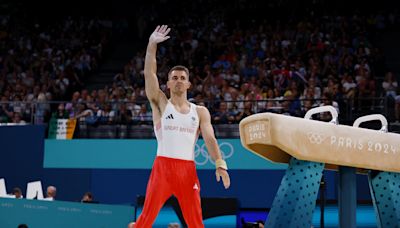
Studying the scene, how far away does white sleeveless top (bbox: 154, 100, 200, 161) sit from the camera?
17.6ft

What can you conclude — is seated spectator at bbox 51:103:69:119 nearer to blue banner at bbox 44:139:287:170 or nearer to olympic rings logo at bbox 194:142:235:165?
blue banner at bbox 44:139:287:170

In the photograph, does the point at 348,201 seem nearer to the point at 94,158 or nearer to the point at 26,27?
the point at 94,158

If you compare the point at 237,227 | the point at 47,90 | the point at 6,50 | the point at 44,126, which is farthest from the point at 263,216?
the point at 6,50

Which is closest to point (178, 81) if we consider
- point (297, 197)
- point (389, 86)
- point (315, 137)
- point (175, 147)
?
point (175, 147)

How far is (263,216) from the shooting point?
12.3m

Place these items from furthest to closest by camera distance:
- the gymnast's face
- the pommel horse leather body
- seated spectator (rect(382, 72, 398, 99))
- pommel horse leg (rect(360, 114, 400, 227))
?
seated spectator (rect(382, 72, 398, 99))
pommel horse leg (rect(360, 114, 400, 227))
the gymnast's face
the pommel horse leather body

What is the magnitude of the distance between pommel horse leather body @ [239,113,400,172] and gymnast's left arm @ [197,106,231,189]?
259 mm

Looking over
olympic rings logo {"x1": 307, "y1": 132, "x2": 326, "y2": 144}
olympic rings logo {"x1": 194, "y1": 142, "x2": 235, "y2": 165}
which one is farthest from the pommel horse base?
olympic rings logo {"x1": 194, "y1": 142, "x2": 235, "y2": 165}

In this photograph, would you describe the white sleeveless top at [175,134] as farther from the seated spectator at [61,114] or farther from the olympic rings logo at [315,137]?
the seated spectator at [61,114]

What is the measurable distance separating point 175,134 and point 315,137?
3.65 feet

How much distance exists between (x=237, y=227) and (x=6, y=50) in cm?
1241

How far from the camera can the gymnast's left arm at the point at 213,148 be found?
540cm

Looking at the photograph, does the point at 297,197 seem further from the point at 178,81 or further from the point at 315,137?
the point at 178,81

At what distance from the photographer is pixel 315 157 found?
5145mm
